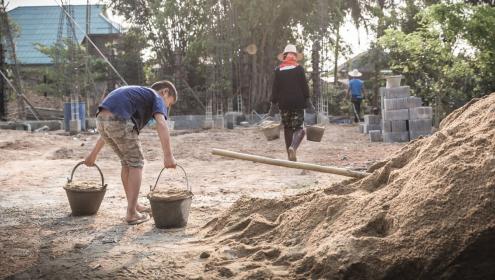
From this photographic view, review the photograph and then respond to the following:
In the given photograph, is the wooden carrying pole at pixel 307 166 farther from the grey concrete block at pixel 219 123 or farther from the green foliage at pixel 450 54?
the grey concrete block at pixel 219 123

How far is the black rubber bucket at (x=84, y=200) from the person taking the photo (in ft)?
15.4

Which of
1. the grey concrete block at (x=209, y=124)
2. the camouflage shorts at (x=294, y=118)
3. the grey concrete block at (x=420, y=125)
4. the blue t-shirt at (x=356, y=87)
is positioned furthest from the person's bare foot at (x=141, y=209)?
the grey concrete block at (x=209, y=124)

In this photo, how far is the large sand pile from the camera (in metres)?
2.48

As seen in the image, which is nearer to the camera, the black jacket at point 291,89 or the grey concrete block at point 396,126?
the black jacket at point 291,89

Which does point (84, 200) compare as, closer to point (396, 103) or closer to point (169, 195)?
point (169, 195)

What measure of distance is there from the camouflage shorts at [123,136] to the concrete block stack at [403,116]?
7436mm

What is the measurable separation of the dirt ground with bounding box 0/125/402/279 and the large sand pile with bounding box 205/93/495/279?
393 mm

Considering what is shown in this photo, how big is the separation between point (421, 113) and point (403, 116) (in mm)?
365

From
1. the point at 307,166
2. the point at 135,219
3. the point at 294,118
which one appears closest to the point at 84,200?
the point at 135,219

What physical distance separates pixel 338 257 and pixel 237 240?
1067mm

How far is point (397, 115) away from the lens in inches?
424

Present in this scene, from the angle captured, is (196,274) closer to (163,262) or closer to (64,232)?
(163,262)

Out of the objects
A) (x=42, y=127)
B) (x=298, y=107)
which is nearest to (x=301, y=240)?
(x=298, y=107)

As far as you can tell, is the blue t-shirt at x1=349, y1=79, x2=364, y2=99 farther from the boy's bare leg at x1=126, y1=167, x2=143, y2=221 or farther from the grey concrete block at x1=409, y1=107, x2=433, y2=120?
the boy's bare leg at x1=126, y1=167, x2=143, y2=221
